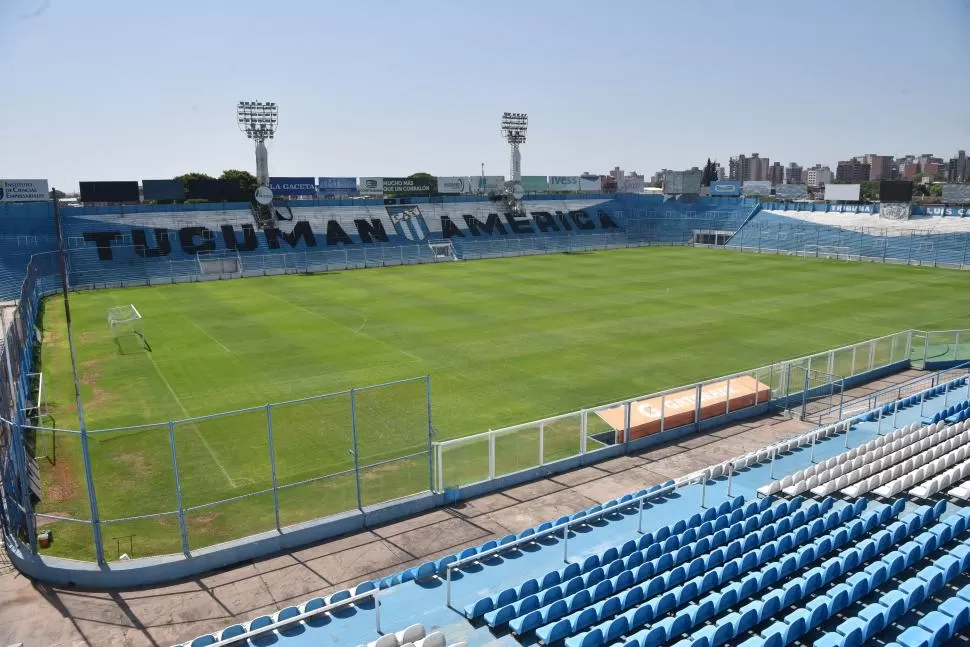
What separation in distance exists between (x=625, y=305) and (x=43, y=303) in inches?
1380

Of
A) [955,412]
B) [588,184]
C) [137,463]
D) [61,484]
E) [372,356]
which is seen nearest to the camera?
[61,484]

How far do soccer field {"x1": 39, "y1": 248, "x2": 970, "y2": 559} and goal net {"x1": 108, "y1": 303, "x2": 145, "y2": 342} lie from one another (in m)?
0.75

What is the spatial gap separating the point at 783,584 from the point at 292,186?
216 feet

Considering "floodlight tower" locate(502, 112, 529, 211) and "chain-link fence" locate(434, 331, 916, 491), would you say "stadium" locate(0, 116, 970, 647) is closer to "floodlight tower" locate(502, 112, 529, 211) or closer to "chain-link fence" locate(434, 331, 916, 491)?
"chain-link fence" locate(434, 331, 916, 491)

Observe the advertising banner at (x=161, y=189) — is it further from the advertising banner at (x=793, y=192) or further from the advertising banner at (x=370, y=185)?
the advertising banner at (x=793, y=192)

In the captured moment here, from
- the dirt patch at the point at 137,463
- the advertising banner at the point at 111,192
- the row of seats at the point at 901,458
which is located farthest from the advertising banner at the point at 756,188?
the dirt patch at the point at 137,463

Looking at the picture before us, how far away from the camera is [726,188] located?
83500 millimetres

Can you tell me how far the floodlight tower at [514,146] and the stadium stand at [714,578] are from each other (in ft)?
213

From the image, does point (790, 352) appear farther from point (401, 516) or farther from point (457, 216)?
point (457, 216)

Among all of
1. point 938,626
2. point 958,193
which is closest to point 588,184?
point 958,193

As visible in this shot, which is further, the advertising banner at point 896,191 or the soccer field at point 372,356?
the advertising banner at point 896,191

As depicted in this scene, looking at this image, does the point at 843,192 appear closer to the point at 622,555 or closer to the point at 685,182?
the point at 685,182

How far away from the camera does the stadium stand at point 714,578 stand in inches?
386

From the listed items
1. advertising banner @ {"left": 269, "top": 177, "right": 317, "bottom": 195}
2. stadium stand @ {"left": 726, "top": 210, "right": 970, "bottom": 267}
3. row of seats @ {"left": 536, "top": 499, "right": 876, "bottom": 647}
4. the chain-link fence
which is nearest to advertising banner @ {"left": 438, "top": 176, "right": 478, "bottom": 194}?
advertising banner @ {"left": 269, "top": 177, "right": 317, "bottom": 195}
